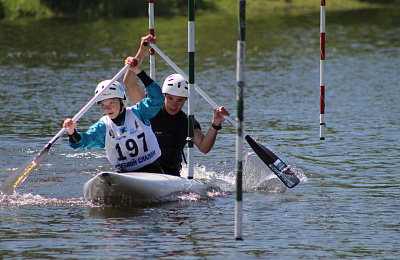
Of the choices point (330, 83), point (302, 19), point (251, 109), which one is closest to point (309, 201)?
point (251, 109)

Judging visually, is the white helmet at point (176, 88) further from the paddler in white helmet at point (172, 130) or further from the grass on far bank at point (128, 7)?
the grass on far bank at point (128, 7)

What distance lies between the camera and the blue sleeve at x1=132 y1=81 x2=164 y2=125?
8.30 meters

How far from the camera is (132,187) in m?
8.34

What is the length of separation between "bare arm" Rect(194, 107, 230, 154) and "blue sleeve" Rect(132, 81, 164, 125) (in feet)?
2.36

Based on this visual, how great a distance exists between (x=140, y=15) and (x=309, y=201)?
33428 mm

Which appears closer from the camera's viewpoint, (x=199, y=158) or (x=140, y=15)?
(x=199, y=158)

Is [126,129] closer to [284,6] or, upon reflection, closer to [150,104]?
[150,104]

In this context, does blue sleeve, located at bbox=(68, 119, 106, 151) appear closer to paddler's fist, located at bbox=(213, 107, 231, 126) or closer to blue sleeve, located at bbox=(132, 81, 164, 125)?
blue sleeve, located at bbox=(132, 81, 164, 125)

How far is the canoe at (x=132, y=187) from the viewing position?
823 cm

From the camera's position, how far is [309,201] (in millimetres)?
8914

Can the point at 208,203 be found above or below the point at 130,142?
below

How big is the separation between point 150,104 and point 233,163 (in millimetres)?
3175

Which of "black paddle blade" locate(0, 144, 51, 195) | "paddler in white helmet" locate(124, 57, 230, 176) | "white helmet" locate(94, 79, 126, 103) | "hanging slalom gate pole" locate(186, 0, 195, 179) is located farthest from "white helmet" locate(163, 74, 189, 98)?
"black paddle blade" locate(0, 144, 51, 195)

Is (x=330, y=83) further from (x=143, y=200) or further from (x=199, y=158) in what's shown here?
(x=143, y=200)
